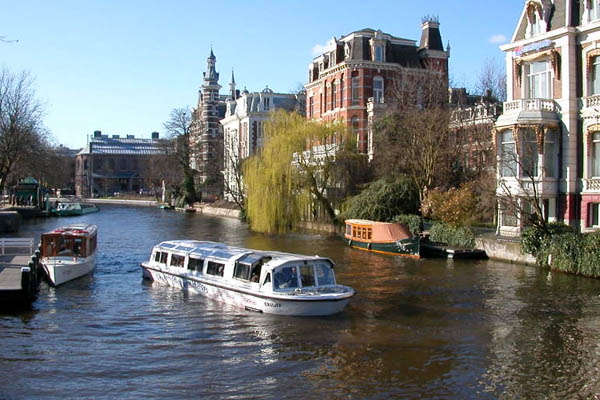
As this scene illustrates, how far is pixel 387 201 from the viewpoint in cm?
4197

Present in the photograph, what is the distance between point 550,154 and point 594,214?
12.1 feet

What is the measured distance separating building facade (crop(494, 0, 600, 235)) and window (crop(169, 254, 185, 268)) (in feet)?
51.1

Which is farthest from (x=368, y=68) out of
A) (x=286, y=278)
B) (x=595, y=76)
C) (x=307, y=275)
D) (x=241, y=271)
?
(x=286, y=278)

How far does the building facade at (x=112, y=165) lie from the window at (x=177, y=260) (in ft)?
423

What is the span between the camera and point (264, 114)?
86.9m

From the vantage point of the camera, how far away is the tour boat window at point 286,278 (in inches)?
832

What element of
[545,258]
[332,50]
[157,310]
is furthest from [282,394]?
[332,50]

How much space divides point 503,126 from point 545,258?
7.71m

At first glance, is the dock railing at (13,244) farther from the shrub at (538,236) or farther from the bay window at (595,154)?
the bay window at (595,154)

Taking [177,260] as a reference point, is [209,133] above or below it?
above

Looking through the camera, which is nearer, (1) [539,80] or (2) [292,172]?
(1) [539,80]

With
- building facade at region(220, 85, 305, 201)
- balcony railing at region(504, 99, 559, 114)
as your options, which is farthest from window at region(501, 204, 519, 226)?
building facade at region(220, 85, 305, 201)

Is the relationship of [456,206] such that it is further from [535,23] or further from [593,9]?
[593,9]

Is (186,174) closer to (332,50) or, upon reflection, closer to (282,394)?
(332,50)
